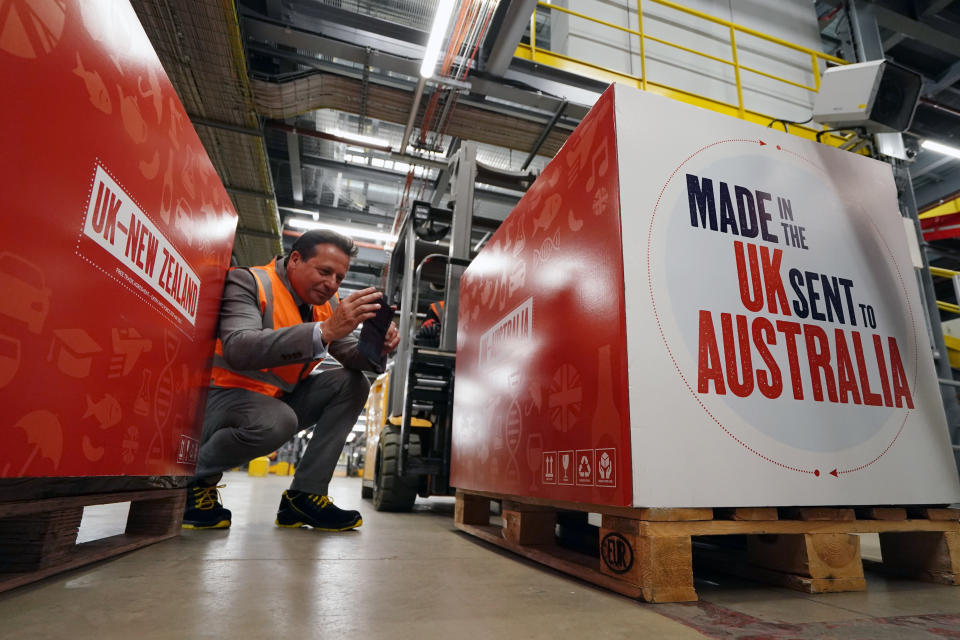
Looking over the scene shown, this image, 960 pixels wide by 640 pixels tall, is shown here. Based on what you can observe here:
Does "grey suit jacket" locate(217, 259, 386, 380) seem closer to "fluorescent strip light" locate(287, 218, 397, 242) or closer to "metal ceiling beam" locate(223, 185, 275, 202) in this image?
"metal ceiling beam" locate(223, 185, 275, 202)

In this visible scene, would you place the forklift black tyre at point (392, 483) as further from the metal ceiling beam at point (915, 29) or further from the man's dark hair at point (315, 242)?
the metal ceiling beam at point (915, 29)

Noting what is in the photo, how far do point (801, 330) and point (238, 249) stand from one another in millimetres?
9309

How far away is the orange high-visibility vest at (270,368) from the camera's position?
2.83 m

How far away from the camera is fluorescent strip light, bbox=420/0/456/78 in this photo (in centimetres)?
486

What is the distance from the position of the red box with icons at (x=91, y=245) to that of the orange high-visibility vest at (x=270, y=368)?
649mm

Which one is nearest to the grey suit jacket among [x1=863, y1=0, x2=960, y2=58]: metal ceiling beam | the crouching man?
the crouching man

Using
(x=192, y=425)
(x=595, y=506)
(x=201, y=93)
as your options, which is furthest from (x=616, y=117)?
(x=201, y=93)

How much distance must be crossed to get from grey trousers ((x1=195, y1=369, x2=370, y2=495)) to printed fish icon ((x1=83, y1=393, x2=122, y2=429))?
1100mm

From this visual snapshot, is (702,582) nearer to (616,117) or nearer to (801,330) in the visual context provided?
(801,330)

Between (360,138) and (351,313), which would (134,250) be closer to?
(351,313)

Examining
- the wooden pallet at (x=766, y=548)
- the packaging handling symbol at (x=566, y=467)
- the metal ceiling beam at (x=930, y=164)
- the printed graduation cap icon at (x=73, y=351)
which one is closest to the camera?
the printed graduation cap icon at (x=73, y=351)

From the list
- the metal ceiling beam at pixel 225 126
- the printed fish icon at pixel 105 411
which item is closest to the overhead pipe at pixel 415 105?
the metal ceiling beam at pixel 225 126

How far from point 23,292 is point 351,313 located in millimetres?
1431

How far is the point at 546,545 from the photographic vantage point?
90.7 inches
